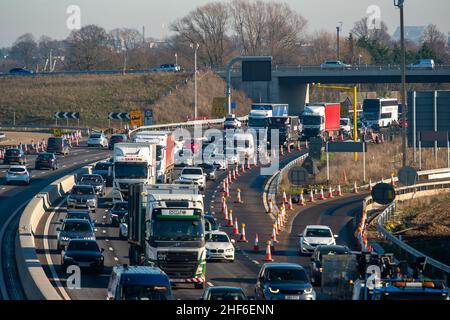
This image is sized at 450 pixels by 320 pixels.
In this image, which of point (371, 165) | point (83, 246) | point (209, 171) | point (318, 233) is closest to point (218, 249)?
point (318, 233)

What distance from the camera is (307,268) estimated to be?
38062 mm

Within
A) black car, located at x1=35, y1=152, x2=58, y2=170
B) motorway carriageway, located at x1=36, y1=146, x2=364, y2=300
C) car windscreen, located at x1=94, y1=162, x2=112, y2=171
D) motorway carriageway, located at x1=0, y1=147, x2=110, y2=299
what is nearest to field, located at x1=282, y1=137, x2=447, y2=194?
motorway carriageway, located at x1=36, y1=146, x2=364, y2=300

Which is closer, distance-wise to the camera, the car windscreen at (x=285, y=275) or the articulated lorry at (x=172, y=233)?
the car windscreen at (x=285, y=275)

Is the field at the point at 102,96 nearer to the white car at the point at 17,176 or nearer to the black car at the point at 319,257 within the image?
the white car at the point at 17,176

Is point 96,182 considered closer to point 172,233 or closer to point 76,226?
point 76,226

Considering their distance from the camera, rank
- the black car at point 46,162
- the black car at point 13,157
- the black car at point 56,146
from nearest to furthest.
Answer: the black car at point 46,162 < the black car at point 13,157 < the black car at point 56,146

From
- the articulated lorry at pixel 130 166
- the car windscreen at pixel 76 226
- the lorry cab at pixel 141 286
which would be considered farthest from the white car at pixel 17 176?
the lorry cab at pixel 141 286

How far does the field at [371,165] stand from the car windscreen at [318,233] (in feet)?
69.5

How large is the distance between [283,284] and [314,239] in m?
13.3

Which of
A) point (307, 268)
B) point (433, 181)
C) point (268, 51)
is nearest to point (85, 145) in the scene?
point (433, 181)

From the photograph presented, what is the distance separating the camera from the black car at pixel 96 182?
59.2 m

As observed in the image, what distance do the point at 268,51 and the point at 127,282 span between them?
15918 cm

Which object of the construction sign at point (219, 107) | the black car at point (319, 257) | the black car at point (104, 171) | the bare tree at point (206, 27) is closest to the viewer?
the black car at point (319, 257)
